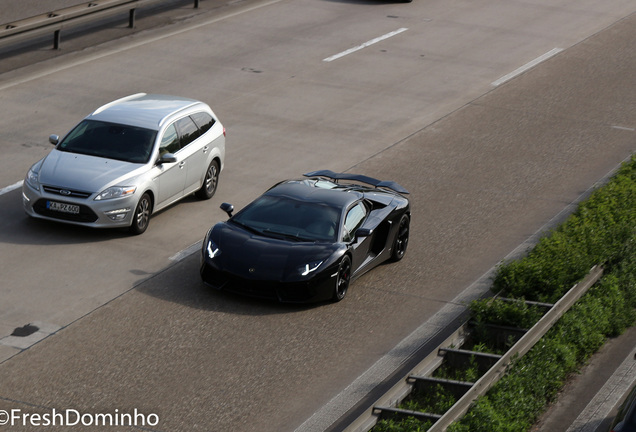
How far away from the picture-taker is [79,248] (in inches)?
553

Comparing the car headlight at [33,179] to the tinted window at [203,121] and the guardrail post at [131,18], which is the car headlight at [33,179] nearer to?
the tinted window at [203,121]

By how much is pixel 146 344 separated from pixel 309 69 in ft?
45.8

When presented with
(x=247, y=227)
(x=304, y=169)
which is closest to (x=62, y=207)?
(x=247, y=227)

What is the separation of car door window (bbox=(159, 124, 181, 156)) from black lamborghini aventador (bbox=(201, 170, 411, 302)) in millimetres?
2237

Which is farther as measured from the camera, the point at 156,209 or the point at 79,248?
the point at 156,209

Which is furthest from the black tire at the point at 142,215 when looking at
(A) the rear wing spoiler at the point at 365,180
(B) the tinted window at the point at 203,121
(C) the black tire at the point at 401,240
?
(C) the black tire at the point at 401,240

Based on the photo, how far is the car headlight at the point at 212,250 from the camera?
41.5ft

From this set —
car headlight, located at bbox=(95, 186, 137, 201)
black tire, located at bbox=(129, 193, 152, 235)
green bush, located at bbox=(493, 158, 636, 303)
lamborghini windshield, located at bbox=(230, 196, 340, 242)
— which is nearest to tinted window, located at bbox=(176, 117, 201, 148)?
black tire, located at bbox=(129, 193, 152, 235)

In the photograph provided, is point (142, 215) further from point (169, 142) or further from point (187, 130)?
point (187, 130)

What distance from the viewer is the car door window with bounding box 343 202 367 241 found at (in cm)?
1323

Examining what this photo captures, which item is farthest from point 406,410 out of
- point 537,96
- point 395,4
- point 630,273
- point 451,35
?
point 395,4

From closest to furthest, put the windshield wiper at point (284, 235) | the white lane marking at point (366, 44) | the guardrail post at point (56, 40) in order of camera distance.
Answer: the windshield wiper at point (284, 235) → the guardrail post at point (56, 40) → the white lane marking at point (366, 44)

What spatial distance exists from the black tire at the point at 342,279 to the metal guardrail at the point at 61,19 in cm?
1267

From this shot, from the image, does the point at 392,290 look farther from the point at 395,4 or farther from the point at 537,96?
the point at 395,4
